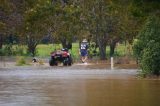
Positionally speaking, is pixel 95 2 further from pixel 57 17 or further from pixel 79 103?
pixel 79 103

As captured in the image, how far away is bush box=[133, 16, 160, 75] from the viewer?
1150 inches

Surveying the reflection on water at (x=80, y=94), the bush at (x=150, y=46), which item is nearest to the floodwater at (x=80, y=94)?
the reflection on water at (x=80, y=94)

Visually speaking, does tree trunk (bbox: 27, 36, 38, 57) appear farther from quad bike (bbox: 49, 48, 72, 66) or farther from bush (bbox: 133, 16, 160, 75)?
bush (bbox: 133, 16, 160, 75)

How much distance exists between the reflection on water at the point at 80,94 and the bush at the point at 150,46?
13.8 ft

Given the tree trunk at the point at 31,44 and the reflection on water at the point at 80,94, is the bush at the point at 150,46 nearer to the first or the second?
→ the reflection on water at the point at 80,94

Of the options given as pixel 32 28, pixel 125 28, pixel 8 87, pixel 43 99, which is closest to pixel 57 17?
pixel 32 28

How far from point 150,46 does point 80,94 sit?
10.00m

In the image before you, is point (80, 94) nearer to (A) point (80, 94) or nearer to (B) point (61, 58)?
(A) point (80, 94)

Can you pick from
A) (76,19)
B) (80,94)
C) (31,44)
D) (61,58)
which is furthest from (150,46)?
(31,44)

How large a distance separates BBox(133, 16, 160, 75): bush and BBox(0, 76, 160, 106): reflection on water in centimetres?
422

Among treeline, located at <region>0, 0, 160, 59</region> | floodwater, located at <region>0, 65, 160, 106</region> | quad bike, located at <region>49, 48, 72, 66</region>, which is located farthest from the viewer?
treeline, located at <region>0, 0, 160, 59</region>

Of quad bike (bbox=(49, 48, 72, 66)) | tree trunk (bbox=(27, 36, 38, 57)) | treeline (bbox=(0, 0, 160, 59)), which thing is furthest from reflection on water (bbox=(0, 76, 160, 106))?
tree trunk (bbox=(27, 36, 38, 57))

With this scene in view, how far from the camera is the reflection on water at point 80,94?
57.4 feet

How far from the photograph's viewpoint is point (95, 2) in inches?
1999
